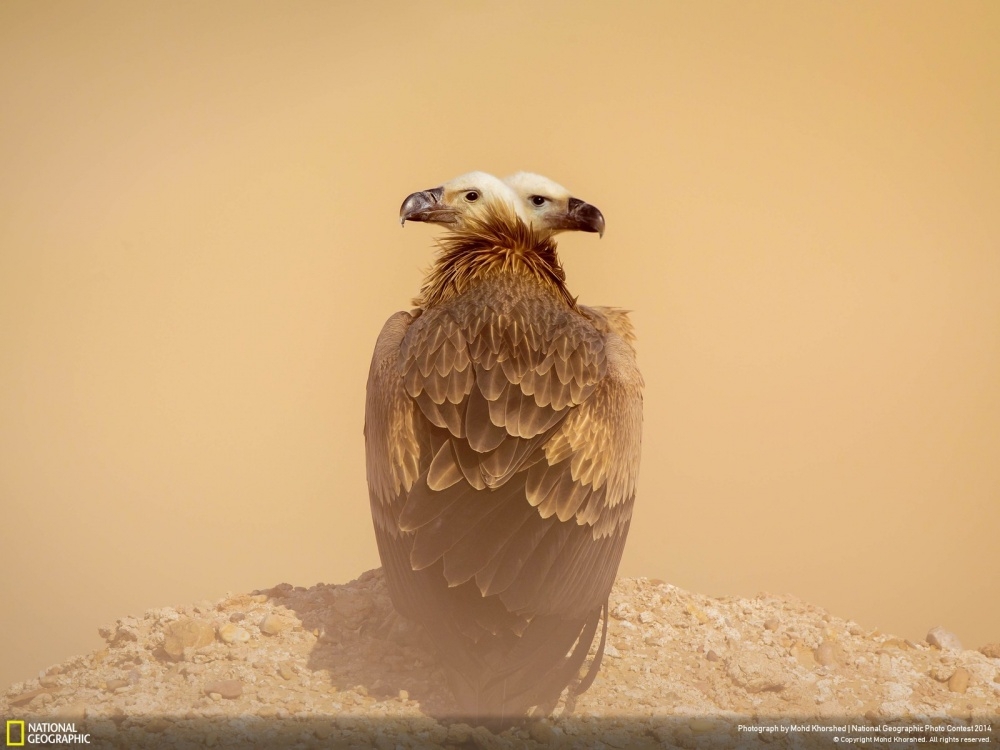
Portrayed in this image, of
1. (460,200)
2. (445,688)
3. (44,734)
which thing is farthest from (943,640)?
(44,734)

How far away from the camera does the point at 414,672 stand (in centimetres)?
548

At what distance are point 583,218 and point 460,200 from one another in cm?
86

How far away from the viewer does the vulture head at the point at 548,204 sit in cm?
668

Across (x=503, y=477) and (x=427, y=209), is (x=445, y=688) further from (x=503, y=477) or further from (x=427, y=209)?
(x=427, y=209)

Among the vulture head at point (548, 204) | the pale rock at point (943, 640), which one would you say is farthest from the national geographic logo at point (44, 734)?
the pale rock at point (943, 640)

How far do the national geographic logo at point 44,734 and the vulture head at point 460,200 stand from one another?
143 inches

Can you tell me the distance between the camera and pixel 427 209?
21.4ft

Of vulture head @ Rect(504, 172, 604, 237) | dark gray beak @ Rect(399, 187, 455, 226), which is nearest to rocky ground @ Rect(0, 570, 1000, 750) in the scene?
dark gray beak @ Rect(399, 187, 455, 226)

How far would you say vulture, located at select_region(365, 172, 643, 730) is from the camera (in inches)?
183

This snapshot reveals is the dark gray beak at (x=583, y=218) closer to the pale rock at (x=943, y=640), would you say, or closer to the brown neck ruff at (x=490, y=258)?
the brown neck ruff at (x=490, y=258)

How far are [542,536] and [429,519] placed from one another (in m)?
0.57

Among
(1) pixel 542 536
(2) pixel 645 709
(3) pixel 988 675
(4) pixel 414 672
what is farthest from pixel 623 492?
(3) pixel 988 675

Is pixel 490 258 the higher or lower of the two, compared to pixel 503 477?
higher

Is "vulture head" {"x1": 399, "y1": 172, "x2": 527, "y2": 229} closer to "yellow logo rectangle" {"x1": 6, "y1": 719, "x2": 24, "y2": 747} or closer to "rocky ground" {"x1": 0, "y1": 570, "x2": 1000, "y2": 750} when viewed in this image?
"rocky ground" {"x1": 0, "y1": 570, "x2": 1000, "y2": 750}
